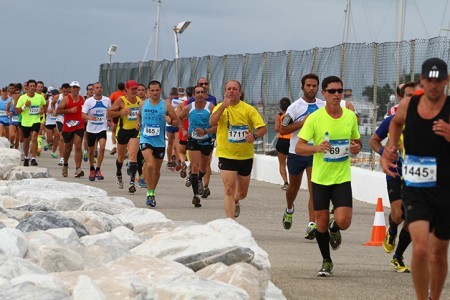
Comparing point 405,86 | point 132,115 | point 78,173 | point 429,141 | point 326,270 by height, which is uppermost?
point 405,86

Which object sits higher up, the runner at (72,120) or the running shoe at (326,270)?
the runner at (72,120)

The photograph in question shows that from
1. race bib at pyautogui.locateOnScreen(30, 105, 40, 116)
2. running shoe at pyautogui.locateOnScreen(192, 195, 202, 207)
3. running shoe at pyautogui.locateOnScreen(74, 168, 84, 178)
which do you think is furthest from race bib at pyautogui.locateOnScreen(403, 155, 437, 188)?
race bib at pyautogui.locateOnScreen(30, 105, 40, 116)

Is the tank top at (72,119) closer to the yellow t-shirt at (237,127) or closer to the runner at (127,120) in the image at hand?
the runner at (127,120)

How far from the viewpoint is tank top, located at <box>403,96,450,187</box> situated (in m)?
9.27

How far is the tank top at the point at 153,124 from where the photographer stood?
1969 cm

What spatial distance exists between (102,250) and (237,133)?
5.32m

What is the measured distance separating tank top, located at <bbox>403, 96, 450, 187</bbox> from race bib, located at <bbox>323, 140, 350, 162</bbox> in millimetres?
2877

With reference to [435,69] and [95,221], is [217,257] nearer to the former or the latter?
[435,69]

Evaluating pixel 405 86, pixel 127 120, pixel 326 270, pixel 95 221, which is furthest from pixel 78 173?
pixel 326 270

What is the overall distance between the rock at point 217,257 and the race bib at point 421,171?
132cm

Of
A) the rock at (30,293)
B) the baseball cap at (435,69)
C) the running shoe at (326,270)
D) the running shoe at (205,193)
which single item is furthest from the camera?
the running shoe at (205,193)

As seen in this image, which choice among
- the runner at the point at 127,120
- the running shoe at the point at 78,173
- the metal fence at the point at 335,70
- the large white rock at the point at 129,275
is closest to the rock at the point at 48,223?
the large white rock at the point at 129,275

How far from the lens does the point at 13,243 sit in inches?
398

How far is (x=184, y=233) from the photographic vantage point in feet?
34.6
